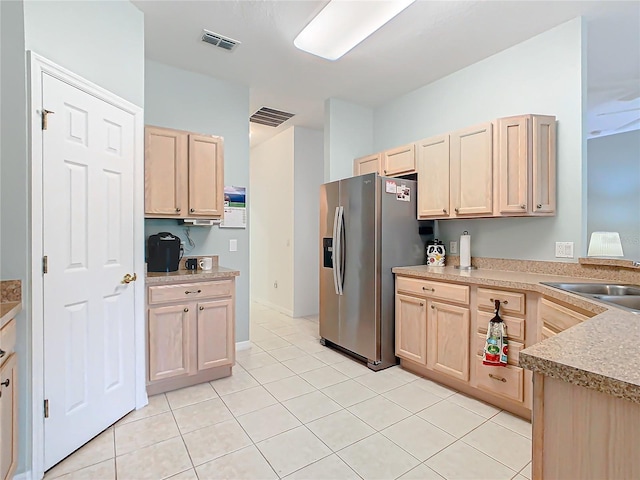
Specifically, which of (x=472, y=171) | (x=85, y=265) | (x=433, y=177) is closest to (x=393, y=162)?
(x=433, y=177)

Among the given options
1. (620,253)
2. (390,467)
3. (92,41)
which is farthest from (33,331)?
(620,253)

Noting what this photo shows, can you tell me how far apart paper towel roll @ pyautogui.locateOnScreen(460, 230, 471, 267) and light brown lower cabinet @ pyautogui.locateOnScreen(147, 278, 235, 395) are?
210 centimetres

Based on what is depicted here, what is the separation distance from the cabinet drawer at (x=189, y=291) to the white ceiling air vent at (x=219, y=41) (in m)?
2.01

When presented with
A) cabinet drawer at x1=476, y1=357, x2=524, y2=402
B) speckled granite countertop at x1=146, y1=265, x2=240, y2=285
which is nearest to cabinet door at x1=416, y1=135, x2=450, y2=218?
cabinet drawer at x1=476, y1=357, x2=524, y2=402

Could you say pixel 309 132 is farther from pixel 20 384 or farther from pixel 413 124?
pixel 20 384

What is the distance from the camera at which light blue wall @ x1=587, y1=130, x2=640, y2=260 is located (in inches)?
198

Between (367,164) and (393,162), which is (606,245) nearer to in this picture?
(393,162)

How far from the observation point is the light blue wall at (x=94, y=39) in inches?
70.8

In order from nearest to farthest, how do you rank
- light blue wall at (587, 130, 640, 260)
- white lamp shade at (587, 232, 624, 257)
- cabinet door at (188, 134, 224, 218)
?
white lamp shade at (587, 232, 624, 257) → cabinet door at (188, 134, 224, 218) → light blue wall at (587, 130, 640, 260)

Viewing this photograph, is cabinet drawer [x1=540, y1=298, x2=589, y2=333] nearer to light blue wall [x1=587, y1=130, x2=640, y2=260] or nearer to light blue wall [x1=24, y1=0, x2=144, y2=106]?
light blue wall [x1=24, y1=0, x2=144, y2=106]

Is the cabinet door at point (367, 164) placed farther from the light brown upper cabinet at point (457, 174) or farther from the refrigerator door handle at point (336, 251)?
the refrigerator door handle at point (336, 251)

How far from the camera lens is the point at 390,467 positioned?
70.0 inches

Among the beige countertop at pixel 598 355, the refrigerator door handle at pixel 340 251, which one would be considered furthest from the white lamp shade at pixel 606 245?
the refrigerator door handle at pixel 340 251

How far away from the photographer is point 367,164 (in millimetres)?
3891
